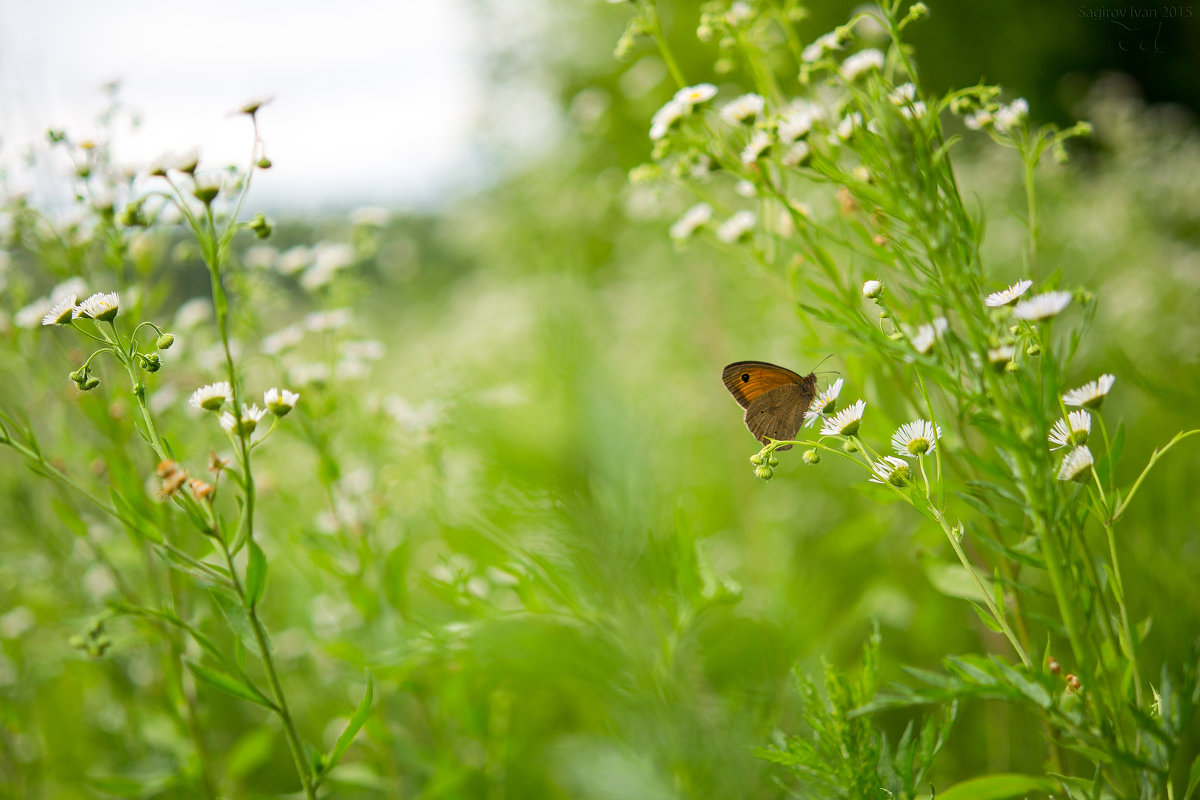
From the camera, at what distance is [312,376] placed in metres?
1.63

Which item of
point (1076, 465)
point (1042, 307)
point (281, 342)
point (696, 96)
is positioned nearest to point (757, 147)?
point (696, 96)

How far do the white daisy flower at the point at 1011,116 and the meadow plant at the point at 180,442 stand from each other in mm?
1105

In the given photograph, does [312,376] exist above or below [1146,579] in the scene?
above

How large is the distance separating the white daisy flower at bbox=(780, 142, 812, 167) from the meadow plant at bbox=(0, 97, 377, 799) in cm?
79

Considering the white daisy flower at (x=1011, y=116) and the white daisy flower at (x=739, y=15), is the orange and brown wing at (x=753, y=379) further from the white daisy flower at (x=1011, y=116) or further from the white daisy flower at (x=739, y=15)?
the white daisy flower at (x=739, y=15)

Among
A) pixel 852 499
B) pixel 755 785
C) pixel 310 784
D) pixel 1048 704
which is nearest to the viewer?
pixel 1048 704

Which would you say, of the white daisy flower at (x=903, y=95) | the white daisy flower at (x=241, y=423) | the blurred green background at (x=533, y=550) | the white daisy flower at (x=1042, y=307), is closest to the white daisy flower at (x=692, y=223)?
the blurred green background at (x=533, y=550)

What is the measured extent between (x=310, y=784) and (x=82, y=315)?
0.71 metres

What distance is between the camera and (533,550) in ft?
3.32

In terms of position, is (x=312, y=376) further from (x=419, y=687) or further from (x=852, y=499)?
(x=852, y=499)

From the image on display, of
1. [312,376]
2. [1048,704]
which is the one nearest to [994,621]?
[1048,704]

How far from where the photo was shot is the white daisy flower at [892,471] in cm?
79

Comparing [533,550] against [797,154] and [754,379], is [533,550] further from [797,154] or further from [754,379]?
[797,154]

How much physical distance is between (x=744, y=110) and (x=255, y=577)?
1014mm
